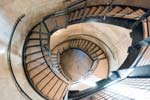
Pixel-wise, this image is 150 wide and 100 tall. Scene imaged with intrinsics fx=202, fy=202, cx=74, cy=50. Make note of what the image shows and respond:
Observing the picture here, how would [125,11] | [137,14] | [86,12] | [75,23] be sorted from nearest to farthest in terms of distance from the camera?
[137,14]
[125,11]
[86,12]
[75,23]

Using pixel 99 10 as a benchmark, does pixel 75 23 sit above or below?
below

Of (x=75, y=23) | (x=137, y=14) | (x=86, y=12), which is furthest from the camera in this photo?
(x=75, y=23)

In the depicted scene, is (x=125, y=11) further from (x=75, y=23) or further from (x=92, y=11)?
(x=75, y=23)

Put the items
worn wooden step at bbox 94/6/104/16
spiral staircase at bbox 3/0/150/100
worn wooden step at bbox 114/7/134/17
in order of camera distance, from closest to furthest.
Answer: spiral staircase at bbox 3/0/150/100, worn wooden step at bbox 114/7/134/17, worn wooden step at bbox 94/6/104/16

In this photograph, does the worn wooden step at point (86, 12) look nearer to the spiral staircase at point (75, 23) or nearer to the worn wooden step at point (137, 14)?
the spiral staircase at point (75, 23)

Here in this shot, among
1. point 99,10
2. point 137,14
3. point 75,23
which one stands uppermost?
point 99,10

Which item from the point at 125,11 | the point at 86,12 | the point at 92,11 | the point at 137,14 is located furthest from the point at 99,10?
the point at 137,14

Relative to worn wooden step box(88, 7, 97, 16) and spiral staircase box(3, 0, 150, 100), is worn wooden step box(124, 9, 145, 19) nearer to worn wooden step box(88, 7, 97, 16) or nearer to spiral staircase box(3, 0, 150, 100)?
spiral staircase box(3, 0, 150, 100)

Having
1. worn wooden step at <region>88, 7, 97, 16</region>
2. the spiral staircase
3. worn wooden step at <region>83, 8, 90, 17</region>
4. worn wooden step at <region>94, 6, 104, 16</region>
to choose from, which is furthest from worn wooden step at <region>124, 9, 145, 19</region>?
worn wooden step at <region>83, 8, 90, 17</region>

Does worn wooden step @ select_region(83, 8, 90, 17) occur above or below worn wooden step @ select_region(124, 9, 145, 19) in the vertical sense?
above

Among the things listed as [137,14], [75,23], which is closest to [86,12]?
[75,23]

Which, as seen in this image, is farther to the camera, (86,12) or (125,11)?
(86,12)

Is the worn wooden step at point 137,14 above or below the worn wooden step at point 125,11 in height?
below

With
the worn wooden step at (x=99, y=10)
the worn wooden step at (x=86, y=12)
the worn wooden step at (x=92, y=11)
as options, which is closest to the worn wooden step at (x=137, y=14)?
the worn wooden step at (x=99, y=10)
